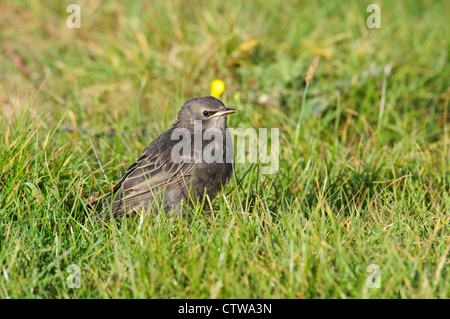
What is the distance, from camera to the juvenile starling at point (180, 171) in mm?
4422

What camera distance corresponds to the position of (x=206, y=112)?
15.4 feet

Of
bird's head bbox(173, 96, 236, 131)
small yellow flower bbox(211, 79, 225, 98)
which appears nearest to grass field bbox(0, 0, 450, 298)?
small yellow flower bbox(211, 79, 225, 98)

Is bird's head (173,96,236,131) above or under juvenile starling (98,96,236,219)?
above

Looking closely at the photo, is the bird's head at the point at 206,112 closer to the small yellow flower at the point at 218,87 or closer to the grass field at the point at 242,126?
the grass field at the point at 242,126

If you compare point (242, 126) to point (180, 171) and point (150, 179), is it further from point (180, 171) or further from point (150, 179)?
point (150, 179)

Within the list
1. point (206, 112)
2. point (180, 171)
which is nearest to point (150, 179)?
point (180, 171)

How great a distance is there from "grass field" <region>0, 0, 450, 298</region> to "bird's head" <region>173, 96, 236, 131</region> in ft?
1.72

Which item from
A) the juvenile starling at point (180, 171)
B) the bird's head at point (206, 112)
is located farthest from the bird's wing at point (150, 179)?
the bird's head at point (206, 112)

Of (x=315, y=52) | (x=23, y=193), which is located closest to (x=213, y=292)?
(x=23, y=193)

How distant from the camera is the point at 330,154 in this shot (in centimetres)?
510

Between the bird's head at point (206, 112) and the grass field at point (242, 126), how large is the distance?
0.52 metres

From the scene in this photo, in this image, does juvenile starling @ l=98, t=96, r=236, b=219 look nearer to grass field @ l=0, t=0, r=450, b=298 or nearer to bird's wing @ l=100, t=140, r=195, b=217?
bird's wing @ l=100, t=140, r=195, b=217

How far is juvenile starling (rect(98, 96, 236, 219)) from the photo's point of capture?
4422 mm
